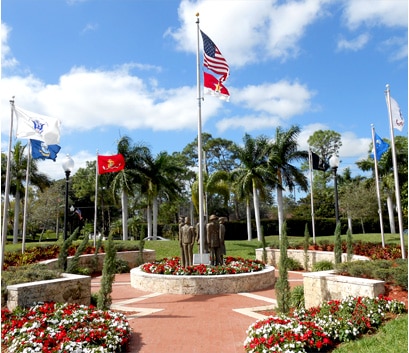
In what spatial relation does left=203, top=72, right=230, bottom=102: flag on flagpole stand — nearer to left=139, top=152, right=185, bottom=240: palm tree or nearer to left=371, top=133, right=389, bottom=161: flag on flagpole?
left=371, top=133, right=389, bottom=161: flag on flagpole

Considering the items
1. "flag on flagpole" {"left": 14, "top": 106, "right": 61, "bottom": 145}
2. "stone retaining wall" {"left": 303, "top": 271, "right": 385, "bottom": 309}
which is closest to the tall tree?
"stone retaining wall" {"left": 303, "top": 271, "right": 385, "bottom": 309}

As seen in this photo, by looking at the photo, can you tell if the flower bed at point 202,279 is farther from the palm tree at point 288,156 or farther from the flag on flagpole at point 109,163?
the palm tree at point 288,156

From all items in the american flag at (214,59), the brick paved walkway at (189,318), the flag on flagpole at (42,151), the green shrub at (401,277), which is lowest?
the brick paved walkway at (189,318)

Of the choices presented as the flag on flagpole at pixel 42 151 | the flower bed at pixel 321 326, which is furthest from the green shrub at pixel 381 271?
the flag on flagpole at pixel 42 151

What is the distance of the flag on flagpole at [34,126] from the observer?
10.6 meters

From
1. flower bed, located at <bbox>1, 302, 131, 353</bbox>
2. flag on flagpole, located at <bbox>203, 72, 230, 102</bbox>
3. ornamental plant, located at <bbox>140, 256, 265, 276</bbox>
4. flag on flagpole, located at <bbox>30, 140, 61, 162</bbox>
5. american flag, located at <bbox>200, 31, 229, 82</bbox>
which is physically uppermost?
american flag, located at <bbox>200, 31, 229, 82</bbox>

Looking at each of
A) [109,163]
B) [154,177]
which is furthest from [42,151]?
[154,177]

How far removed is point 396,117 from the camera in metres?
12.4

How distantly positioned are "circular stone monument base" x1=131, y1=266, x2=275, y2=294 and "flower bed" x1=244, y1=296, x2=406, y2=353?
14.7 feet

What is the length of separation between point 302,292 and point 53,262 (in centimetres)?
1034

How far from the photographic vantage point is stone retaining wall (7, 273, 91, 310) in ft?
24.8

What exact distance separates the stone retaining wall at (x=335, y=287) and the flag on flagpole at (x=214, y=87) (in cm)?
753

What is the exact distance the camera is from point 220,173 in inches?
1134

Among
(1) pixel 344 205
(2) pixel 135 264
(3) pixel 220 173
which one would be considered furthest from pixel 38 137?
(1) pixel 344 205
